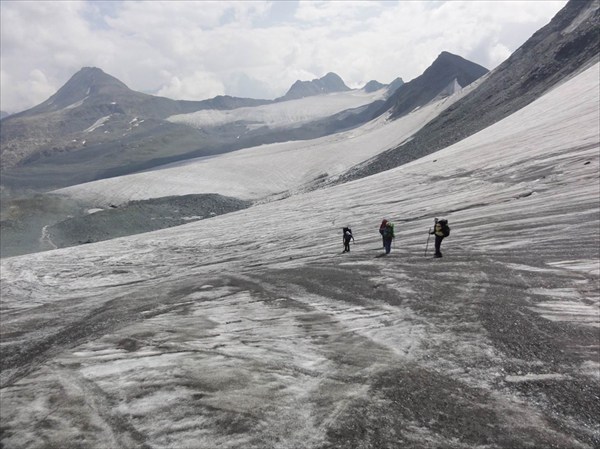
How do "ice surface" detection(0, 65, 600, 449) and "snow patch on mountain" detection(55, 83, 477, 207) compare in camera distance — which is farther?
"snow patch on mountain" detection(55, 83, 477, 207)

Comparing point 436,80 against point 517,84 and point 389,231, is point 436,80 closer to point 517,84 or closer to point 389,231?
point 517,84

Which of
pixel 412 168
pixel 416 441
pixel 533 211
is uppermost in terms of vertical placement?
pixel 412 168

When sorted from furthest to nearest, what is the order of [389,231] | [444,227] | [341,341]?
[389,231] → [444,227] → [341,341]

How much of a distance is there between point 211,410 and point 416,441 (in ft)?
Answer: 14.7

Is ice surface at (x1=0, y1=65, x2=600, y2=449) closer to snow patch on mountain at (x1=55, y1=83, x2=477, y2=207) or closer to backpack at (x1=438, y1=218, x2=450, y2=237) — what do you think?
backpack at (x1=438, y1=218, x2=450, y2=237)

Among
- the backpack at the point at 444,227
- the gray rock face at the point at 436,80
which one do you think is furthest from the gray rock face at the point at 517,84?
the gray rock face at the point at 436,80

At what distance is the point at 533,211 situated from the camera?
27078 mm

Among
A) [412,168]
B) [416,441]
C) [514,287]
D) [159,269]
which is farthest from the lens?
[412,168]

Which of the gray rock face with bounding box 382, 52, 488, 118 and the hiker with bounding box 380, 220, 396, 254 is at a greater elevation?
the gray rock face with bounding box 382, 52, 488, 118

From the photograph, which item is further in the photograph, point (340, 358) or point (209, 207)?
point (209, 207)

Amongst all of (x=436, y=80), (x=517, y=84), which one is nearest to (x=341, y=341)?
(x=517, y=84)

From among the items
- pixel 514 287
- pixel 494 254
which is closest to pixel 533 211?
pixel 494 254

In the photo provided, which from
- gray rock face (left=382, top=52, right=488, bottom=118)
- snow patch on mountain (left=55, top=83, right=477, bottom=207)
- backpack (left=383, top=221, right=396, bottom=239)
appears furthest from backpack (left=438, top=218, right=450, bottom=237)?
gray rock face (left=382, top=52, right=488, bottom=118)

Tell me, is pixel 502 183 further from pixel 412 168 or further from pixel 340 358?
pixel 340 358
